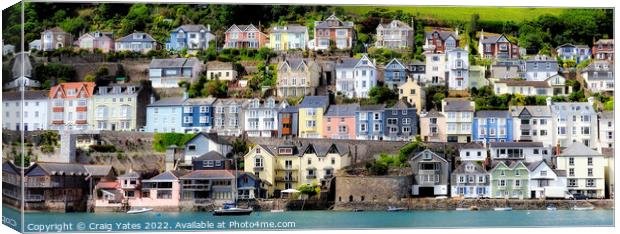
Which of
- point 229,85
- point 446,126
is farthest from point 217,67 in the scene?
point 446,126

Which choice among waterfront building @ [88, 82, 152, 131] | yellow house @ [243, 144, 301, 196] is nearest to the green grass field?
yellow house @ [243, 144, 301, 196]

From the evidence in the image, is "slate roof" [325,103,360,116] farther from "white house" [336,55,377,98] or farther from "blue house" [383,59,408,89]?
"blue house" [383,59,408,89]

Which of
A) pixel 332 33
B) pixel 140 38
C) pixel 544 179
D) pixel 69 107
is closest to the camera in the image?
pixel 69 107

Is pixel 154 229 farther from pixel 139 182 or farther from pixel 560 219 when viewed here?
pixel 560 219

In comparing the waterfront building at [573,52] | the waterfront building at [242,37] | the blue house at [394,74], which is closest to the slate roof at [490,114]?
the blue house at [394,74]

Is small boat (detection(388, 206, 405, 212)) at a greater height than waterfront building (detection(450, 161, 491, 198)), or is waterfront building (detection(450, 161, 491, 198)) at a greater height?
waterfront building (detection(450, 161, 491, 198))

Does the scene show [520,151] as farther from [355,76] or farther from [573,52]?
[355,76]

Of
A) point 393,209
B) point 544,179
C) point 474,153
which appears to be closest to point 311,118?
point 393,209
